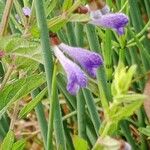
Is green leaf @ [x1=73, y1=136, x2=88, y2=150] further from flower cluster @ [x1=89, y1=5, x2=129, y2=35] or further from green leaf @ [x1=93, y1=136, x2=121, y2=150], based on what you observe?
flower cluster @ [x1=89, y1=5, x2=129, y2=35]

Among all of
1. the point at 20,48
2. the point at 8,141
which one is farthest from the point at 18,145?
the point at 20,48

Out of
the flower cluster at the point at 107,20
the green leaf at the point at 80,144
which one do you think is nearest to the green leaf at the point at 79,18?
the flower cluster at the point at 107,20

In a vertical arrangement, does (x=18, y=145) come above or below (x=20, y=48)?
below

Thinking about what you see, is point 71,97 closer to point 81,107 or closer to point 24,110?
point 81,107

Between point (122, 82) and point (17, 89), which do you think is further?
point (17, 89)

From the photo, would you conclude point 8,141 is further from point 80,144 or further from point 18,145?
point 80,144

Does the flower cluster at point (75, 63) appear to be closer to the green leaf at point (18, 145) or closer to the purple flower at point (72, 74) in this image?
the purple flower at point (72, 74)
